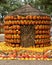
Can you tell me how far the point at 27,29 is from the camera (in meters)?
15.2

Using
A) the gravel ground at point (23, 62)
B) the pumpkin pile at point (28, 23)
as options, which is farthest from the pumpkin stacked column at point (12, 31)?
the gravel ground at point (23, 62)

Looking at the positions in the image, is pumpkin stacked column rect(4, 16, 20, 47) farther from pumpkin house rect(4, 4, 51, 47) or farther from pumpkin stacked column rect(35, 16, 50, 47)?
pumpkin stacked column rect(35, 16, 50, 47)

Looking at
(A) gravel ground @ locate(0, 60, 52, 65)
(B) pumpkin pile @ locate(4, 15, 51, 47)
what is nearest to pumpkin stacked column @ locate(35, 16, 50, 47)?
(B) pumpkin pile @ locate(4, 15, 51, 47)

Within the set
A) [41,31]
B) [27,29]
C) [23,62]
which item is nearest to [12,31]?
[27,29]

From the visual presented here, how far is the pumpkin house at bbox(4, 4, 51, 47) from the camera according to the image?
15.2 meters

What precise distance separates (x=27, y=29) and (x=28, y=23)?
288mm

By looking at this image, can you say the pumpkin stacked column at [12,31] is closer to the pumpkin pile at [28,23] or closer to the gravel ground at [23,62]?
the pumpkin pile at [28,23]

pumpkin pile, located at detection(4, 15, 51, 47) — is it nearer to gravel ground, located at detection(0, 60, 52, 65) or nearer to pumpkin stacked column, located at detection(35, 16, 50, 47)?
pumpkin stacked column, located at detection(35, 16, 50, 47)

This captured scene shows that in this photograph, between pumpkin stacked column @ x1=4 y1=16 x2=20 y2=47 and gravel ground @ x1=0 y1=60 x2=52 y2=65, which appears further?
pumpkin stacked column @ x1=4 y1=16 x2=20 y2=47

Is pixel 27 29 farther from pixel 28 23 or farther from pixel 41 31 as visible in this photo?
pixel 41 31

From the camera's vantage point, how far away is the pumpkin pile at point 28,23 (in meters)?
15.2

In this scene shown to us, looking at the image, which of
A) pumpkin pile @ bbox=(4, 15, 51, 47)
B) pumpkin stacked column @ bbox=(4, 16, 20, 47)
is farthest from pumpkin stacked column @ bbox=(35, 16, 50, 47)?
pumpkin stacked column @ bbox=(4, 16, 20, 47)

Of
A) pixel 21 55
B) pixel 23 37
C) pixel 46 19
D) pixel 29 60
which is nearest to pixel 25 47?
pixel 23 37

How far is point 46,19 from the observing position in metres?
15.5
